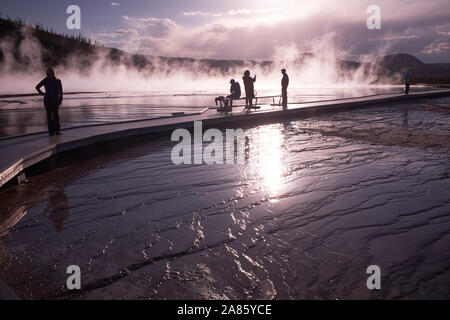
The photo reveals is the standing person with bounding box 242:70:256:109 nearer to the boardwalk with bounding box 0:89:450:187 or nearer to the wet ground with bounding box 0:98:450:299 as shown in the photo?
the boardwalk with bounding box 0:89:450:187

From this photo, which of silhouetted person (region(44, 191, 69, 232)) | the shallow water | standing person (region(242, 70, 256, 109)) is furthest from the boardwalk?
standing person (region(242, 70, 256, 109))

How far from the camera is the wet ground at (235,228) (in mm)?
2955

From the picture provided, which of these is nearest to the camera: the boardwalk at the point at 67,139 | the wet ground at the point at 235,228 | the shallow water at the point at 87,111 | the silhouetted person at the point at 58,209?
the wet ground at the point at 235,228

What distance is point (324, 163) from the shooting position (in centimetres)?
680

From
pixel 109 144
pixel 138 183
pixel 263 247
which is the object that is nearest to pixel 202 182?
pixel 138 183

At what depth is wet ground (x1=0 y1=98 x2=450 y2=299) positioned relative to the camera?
2955 mm

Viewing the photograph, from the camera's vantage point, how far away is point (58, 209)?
4.66 m

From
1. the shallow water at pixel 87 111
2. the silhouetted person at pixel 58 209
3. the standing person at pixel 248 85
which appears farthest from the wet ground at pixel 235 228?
the standing person at pixel 248 85

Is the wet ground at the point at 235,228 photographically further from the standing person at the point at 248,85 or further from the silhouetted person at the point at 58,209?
the standing person at the point at 248,85

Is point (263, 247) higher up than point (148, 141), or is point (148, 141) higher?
point (148, 141)

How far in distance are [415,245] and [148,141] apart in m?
7.09

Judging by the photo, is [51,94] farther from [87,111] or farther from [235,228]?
[87,111]

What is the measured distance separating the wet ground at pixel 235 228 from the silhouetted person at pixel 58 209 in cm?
2
